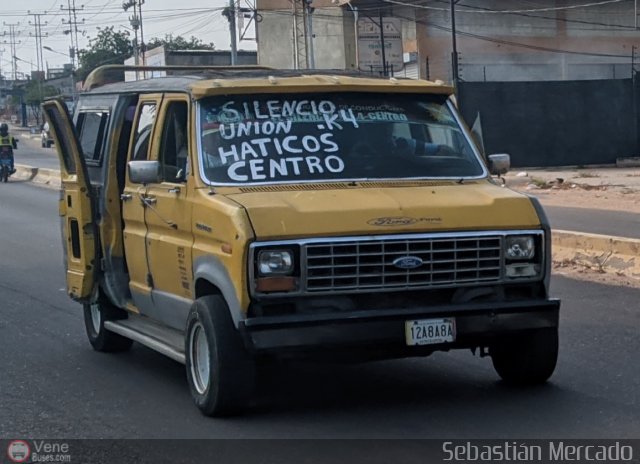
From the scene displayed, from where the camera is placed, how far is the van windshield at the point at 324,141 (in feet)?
22.8

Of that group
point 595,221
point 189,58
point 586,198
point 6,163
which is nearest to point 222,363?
point 595,221

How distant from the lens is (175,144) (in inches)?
293

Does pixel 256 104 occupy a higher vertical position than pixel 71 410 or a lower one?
higher

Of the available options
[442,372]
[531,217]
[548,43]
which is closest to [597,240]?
[442,372]

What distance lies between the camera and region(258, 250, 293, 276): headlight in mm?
6133

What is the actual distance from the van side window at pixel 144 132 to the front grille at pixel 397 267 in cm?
217

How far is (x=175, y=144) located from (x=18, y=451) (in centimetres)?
232

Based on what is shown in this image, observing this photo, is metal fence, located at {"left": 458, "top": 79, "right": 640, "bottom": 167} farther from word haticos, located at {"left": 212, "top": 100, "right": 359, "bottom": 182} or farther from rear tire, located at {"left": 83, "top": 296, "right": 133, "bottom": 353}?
word haticos, located at {"left": 212, "top": 100, "right": 359, "bottom": 182}

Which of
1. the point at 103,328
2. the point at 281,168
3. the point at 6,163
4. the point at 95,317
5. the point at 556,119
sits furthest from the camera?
the point at 6,163

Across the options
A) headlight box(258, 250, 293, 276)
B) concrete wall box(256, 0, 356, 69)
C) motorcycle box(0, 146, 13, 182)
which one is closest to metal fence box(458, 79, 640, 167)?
motorcycle box(0, 146, 13, 182)

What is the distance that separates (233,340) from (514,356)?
1.88 metres

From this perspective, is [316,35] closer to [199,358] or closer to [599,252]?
[599,252]

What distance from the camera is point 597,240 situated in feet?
41.8

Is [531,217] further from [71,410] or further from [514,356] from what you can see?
[71,410]
